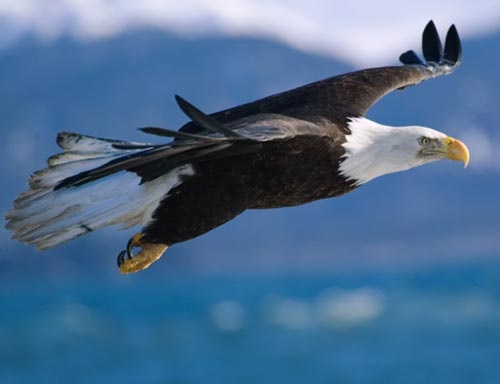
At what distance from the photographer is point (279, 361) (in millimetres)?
39844

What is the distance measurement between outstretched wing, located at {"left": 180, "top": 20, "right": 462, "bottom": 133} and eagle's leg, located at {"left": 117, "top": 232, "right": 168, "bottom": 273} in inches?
21.3

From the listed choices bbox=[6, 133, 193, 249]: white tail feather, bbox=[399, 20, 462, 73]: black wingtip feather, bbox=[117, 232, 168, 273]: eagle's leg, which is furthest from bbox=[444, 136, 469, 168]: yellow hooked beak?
bbox=[399, 20, 462, 73]: black wingtip feather

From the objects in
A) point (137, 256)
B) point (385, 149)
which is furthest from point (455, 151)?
point (137, 256)

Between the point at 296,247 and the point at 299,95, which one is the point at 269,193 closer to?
the point at 299,95

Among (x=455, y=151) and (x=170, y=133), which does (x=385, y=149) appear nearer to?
(x=455, y=151)

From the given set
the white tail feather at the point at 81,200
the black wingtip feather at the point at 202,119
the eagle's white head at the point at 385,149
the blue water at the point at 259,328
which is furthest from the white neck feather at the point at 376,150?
the blue water at the point at 259,328

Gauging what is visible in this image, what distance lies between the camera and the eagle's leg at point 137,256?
5730 millimetres

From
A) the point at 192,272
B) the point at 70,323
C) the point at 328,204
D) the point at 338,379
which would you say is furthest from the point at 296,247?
the point at 338,379

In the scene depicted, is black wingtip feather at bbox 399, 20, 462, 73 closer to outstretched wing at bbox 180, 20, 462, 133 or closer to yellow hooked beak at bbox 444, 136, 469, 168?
outstretched wing at bbox 180, 20, 462, 133

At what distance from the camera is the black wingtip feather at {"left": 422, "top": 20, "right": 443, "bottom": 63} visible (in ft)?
24.5

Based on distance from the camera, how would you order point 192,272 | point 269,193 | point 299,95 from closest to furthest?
1. point 269,193
2. point 299,95
3. point 192,272

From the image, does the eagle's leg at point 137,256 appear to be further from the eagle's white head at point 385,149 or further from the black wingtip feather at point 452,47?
the black wingtip feather at point 452,47

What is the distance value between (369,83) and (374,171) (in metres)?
0.86

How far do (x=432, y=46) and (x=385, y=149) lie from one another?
1.90 metres
